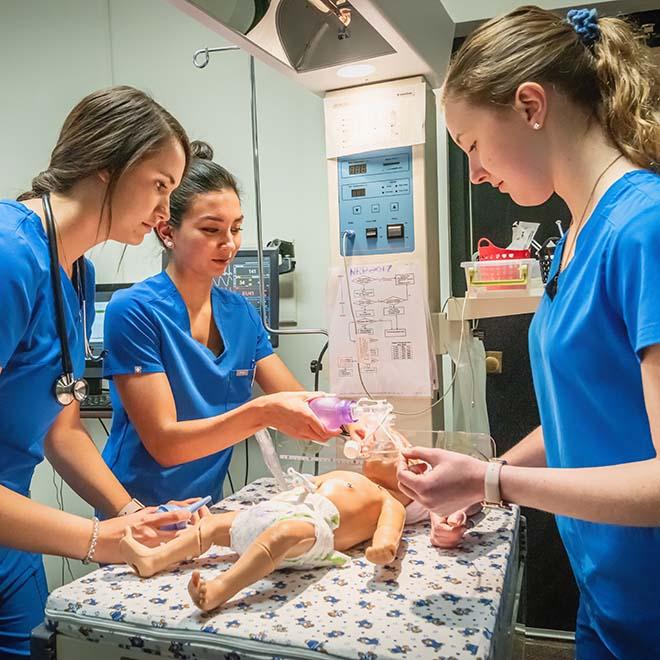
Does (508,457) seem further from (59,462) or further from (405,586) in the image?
(59,462)

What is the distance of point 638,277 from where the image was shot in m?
0.81

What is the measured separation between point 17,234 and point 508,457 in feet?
3.26

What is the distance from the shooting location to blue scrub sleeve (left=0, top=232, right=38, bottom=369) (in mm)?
1086

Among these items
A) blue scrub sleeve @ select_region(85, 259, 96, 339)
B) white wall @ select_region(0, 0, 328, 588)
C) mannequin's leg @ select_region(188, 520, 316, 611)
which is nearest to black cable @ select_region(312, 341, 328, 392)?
white wall @ select_region(0, 0, 328, 588)

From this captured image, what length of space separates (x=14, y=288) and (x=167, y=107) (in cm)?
197

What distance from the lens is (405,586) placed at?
1.10 m

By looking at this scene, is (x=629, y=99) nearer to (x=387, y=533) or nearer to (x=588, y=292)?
(x=588, y=292)

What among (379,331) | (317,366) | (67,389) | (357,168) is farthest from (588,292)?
(317,366)

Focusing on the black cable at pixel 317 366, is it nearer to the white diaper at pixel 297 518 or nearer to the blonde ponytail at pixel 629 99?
the white diaper at pixel 297 518

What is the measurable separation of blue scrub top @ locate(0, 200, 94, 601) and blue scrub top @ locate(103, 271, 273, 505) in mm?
272

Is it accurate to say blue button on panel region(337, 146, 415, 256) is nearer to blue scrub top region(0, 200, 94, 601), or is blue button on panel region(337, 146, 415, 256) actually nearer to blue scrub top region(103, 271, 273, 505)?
blue scrub top region(103, 271, 273, 505)

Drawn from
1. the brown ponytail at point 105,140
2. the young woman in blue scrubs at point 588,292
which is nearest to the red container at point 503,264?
the young woman in blue scrubs at point 588,292

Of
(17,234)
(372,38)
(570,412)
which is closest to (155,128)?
(17,234)

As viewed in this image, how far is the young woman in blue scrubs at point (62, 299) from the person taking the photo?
113cm
